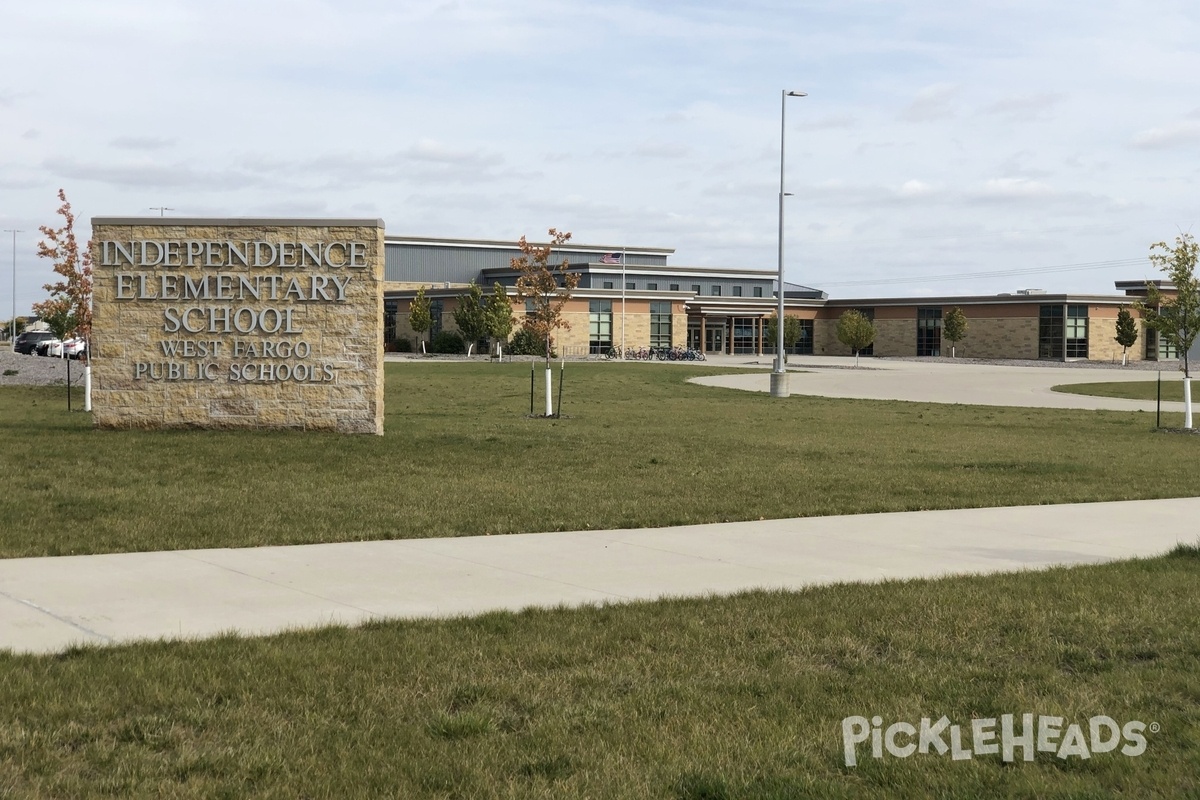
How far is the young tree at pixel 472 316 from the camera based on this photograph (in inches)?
3300

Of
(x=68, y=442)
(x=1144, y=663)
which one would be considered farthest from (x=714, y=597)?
(x=68, y=442)

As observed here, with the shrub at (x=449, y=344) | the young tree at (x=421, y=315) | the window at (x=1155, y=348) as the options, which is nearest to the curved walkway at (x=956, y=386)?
the window at (x=1155, y=348)

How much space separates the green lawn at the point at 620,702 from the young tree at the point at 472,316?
75941mm

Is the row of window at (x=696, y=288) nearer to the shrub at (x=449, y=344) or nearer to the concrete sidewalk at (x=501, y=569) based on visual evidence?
the shrub at (x=449, y=344)

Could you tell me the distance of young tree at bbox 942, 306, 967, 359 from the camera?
9462 centimetres

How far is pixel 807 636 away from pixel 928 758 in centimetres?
197

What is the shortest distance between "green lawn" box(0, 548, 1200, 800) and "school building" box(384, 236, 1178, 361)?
82.8m

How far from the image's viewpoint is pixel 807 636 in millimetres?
7066

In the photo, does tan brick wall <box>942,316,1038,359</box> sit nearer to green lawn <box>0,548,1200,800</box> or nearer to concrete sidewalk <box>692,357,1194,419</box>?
concrete sidewalk <box>692,357,1194,419</box>

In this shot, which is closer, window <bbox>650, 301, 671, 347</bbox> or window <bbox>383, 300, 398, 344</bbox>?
window <bbox>650, 301, 671, 347</bbox>

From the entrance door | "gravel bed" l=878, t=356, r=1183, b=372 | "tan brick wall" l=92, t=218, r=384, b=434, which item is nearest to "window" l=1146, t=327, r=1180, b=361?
"gravel bed" l=878, t=356, r=1183, b=372

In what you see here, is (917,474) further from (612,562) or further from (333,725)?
(333,725)

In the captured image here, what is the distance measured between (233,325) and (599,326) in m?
72.7

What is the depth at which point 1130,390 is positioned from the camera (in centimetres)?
4544
